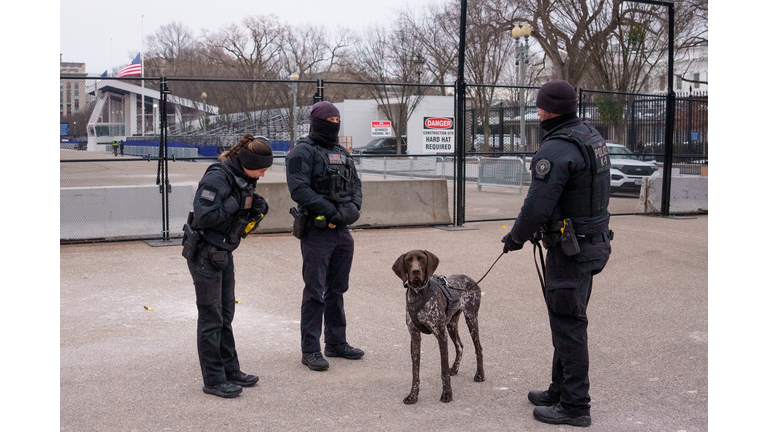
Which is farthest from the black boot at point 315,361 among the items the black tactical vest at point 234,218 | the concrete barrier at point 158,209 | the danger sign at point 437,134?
the danger sign at point 437,134

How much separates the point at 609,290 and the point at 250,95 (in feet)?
69.1

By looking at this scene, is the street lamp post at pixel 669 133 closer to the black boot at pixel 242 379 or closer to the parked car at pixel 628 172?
the parked car at pixel 628 172

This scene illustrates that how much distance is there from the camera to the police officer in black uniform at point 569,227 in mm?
4160

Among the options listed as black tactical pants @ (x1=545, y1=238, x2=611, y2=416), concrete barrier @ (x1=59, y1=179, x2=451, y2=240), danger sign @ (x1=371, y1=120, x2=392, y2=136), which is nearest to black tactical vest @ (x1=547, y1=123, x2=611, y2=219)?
black tactical pants @ (x1=545, y1=238, x2=611, y2=416)

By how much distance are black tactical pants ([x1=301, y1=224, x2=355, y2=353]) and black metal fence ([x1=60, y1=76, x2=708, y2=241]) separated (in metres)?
6.46

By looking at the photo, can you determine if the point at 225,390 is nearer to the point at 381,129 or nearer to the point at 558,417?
the point at 558,417

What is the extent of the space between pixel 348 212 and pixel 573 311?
199cm

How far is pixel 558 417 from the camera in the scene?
4.25 meters

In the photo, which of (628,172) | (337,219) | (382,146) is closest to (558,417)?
(337,219)

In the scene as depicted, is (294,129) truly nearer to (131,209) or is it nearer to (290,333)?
(131,209)

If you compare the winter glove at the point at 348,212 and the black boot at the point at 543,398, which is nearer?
the black boot at the point at 543,398

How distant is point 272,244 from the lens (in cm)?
1116

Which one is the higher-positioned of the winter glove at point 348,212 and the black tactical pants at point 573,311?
the winter glove at point 348,212

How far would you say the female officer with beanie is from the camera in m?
4.59
